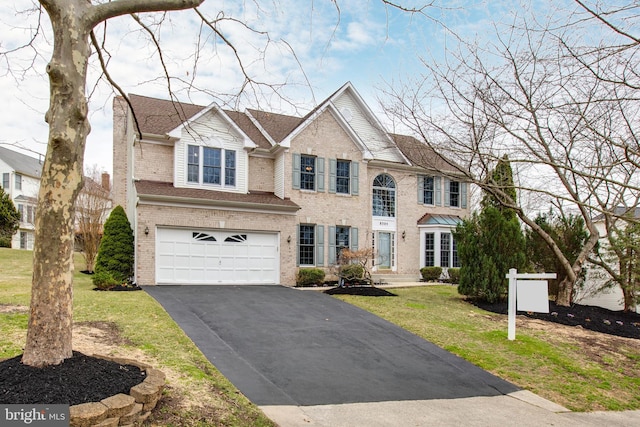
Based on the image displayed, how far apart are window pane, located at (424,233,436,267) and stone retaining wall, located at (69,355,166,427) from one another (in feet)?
64.1

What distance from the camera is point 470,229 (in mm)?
15461

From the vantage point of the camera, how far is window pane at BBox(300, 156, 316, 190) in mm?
20469

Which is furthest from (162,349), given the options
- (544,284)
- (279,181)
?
(279,181)

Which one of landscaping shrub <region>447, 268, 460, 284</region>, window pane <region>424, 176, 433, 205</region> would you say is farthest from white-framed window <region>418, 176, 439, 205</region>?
landscaping shrub <region>447, 268, 460, 284</region>

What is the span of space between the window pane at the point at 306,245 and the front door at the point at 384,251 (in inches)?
157

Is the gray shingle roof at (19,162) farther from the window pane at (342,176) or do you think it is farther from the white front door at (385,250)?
the white front door at (385,250)

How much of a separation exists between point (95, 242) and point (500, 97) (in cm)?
1960

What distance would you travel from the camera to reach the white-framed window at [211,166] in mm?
18641

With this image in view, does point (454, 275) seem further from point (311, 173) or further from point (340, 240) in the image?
point (311, 173)

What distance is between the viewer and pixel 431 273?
2297 centimetres

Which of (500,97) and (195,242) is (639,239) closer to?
(500,97)

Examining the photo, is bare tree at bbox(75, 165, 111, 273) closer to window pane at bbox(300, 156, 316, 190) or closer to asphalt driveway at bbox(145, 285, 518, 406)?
window pane at bbox(300, 156, 316, 190)

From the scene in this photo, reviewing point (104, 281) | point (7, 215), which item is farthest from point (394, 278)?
point (7, 215)

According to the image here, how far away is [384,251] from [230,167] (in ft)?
28.0
